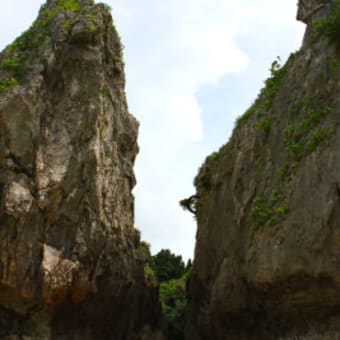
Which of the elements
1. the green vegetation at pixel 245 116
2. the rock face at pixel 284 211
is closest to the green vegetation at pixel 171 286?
the rock face at pixel 284 211

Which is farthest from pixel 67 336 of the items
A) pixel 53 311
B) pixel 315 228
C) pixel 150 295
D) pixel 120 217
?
pixel 315 228

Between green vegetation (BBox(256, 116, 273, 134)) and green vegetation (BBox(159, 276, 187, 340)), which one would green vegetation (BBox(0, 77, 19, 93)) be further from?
green vegetation (BBox(159, 276, 187, 340))

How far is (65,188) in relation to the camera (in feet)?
79.4

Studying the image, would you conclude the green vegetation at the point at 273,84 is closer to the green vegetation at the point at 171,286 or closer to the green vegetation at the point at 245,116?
the green vegetation at the point at 245,116

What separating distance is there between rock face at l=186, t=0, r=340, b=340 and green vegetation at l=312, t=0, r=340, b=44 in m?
0.05

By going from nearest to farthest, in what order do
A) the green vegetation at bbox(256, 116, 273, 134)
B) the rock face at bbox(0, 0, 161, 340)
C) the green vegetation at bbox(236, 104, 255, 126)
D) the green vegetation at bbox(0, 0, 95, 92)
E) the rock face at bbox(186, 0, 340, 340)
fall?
the rock face at bbox(186, 0, 340, 340) → the rock face at bbox(0, 0, 161, 340) → the green vegetation at bbox(256, 116, 273, 134) → the green vegetation at bbox(0, 0, 95, 92) → the green vegetation at bbox(236, 104, 255, 126)

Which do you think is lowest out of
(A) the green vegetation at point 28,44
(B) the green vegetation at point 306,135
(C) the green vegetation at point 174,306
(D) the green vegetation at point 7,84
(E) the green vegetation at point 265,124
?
(C) the green vegetation at point 174,306

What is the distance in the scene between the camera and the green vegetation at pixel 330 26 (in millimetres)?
20375

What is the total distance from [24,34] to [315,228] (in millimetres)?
18358

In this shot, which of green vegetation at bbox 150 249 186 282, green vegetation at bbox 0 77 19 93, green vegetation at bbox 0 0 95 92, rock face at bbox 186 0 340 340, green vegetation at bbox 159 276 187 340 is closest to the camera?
rock face at bbox 186 0 340 340

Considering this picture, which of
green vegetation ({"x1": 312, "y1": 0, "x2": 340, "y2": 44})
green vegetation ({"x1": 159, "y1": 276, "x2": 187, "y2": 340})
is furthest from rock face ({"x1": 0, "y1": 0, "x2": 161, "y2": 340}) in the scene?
green vegetation ({"x1": 312, "y1": 0, "x2": 340, "y2": 44})

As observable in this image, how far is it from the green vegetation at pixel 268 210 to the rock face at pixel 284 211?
45 mm

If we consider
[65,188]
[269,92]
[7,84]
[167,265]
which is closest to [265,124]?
[269,92]

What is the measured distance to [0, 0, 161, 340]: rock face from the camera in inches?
882
